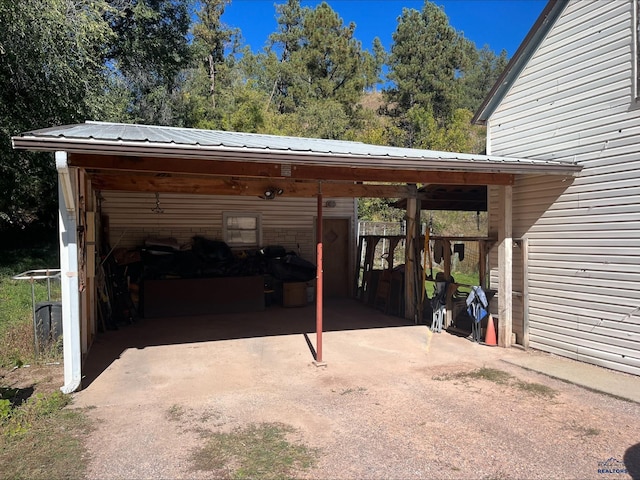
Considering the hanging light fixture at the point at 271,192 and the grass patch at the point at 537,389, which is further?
the hanging light fixture at the point at 271,192

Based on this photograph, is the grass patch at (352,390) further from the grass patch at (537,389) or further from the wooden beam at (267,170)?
the wooden beam at (267,170)

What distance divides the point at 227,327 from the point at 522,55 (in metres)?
6.85

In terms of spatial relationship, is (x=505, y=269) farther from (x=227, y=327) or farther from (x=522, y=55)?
(x=227, y=327)

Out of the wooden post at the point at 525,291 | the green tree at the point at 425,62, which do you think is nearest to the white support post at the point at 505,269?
the wooden post at the point at 525,291

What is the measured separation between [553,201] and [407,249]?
3.05m

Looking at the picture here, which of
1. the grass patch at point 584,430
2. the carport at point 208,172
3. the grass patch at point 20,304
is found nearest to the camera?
the grass patch at point 584,430

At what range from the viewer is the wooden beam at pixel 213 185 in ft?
21.7

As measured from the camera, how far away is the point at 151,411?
4.55m

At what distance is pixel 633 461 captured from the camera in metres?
3.53

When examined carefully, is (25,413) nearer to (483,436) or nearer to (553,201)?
(483,436)

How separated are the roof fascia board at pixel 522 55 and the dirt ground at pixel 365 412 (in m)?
4.12

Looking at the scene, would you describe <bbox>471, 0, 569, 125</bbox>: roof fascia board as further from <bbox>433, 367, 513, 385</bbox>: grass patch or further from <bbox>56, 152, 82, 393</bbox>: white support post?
<bbox>56, 152, 82, 393</bbox>: white support post

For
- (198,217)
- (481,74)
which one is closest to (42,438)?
(198,217)
